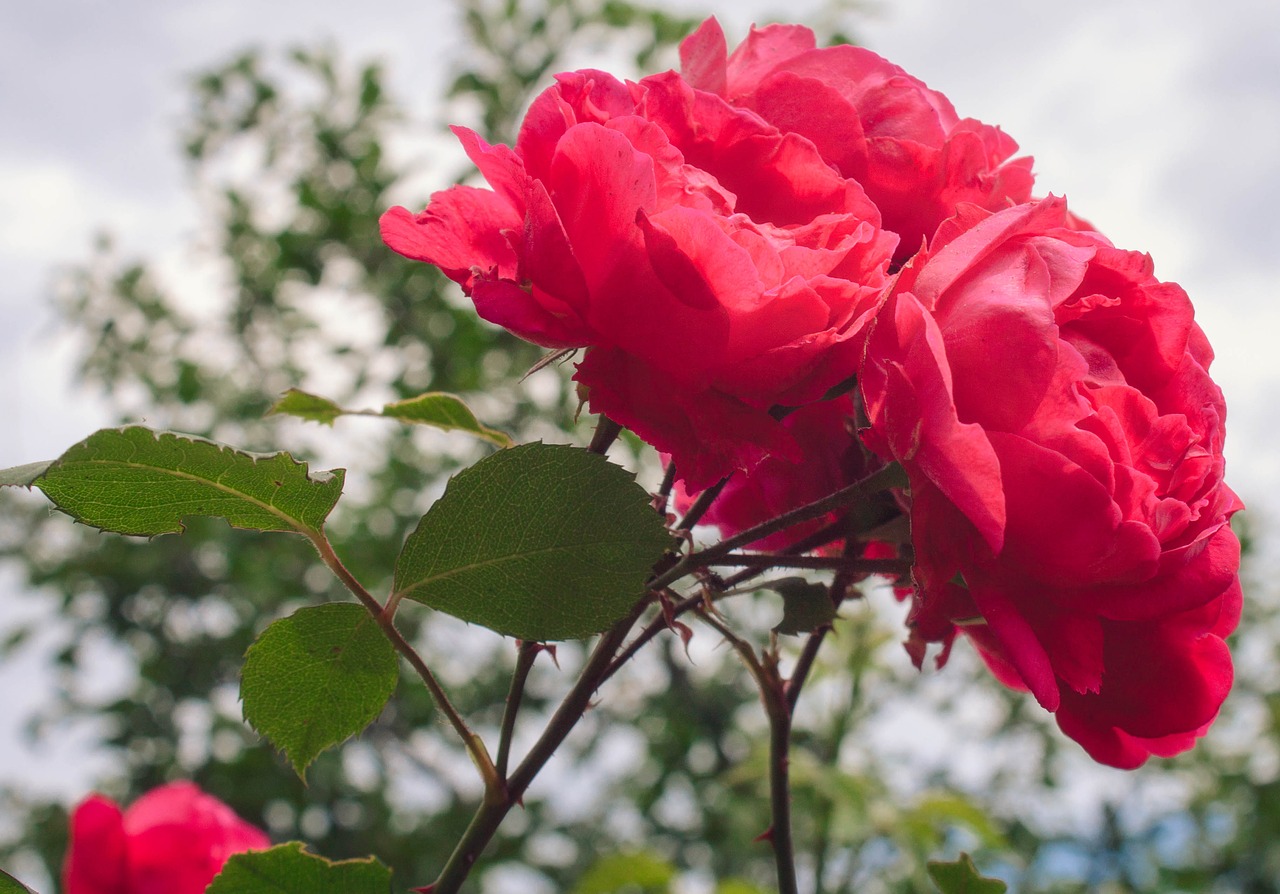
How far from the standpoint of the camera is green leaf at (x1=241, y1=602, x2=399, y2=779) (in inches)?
16.5

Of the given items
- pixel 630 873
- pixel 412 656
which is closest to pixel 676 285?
pixel 412 656

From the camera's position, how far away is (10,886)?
410 mm

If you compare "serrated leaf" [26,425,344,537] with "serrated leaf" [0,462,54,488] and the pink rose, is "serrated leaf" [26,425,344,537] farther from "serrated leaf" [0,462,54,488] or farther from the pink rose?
the pink rose

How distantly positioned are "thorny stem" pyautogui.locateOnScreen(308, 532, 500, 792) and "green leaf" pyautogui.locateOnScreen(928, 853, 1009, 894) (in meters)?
0.19

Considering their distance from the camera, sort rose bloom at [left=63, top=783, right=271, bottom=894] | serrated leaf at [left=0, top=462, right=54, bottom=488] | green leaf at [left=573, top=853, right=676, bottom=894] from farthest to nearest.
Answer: green leaf at [left=573, top=853, right=676, bottom=894]
rose bloom at [left=63, top=783, right=271, bottom=894]
serrated leaf at [left=0, top=462, right=54, bottom=488]

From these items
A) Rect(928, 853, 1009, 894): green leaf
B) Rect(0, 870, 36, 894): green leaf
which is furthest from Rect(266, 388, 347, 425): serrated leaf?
Rect(928, 853, 1009, 894): green leaf

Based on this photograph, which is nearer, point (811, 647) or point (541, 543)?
point (541, 543)

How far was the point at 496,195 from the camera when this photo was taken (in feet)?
1.33

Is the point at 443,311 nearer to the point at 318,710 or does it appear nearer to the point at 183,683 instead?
the point at 183,683

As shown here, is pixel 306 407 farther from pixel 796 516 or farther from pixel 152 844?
pixel 152 844

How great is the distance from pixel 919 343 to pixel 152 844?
72 cm

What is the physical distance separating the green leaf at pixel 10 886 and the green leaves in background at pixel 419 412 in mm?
212

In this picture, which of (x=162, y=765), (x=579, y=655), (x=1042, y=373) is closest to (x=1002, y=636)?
(x=1042, y=373)

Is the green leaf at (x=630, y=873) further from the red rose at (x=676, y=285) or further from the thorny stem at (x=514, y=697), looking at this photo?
the red rose at (x=676, y=285)
